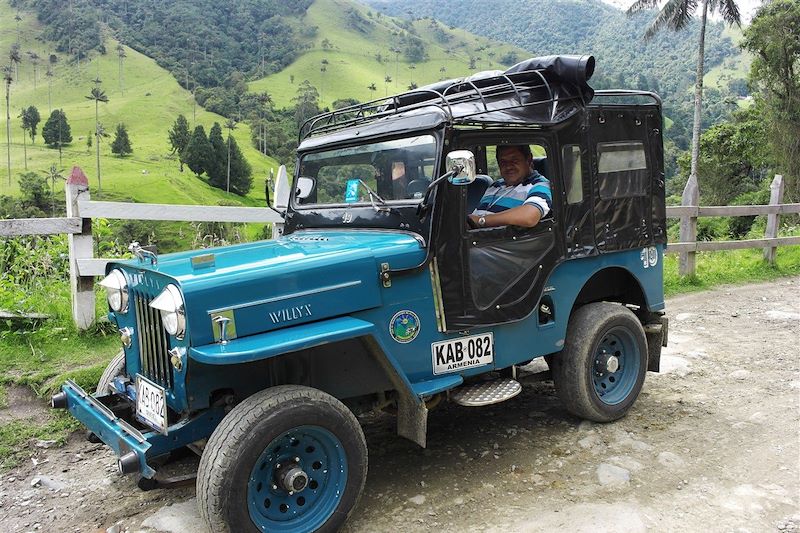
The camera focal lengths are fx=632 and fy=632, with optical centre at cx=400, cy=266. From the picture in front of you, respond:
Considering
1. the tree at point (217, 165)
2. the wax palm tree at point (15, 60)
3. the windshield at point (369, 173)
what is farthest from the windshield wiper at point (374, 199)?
the wax palm tree at point (15, 60)

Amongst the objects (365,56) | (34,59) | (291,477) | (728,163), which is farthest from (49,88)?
(291,477)

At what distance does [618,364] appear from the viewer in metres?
4.79

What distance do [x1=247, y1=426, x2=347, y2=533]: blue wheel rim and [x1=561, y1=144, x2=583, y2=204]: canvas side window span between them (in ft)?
7.82

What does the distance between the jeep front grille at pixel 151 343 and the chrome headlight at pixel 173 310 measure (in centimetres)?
27

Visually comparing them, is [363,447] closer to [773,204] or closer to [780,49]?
[773,204]

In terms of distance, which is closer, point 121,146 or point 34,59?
point 121,146

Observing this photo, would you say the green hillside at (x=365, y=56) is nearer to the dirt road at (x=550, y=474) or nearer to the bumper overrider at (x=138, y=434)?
the dirt road at (x=550, y=474)

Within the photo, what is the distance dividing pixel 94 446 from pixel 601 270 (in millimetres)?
3933

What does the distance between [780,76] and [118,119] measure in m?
97.8

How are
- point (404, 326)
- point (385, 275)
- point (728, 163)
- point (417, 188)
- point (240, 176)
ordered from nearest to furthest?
1. point (385, 275)
2. point (404, 326)
3. point (417, 188)
4. point (728, 163)
5. point (240, 176)

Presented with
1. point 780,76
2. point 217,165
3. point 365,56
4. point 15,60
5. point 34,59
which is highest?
point 365,56

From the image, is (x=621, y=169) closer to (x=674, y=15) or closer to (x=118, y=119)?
(x=674, y=15)

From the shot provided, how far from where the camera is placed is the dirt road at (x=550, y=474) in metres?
3.40

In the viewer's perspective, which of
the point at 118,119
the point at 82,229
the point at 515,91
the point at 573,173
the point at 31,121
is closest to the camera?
the point at 515,91
